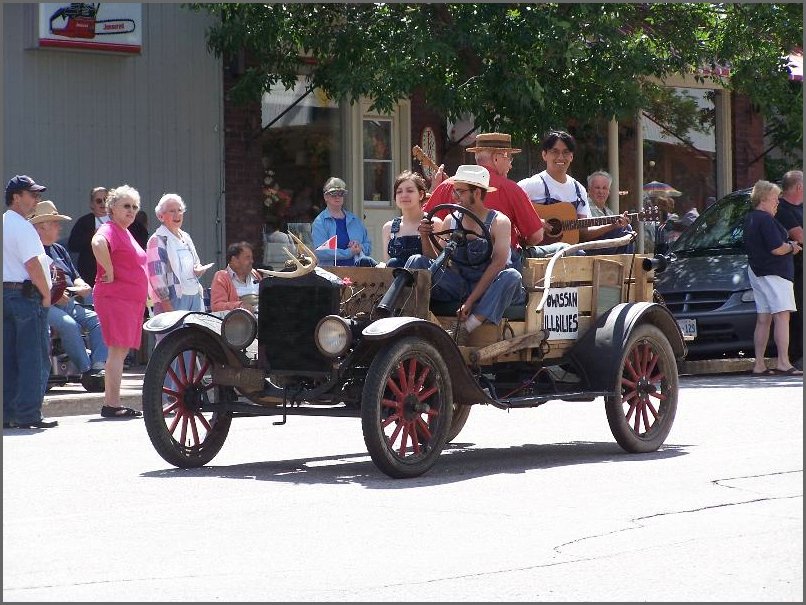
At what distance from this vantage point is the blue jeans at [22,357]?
12.4 metres

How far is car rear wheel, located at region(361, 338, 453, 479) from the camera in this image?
888 centimetres

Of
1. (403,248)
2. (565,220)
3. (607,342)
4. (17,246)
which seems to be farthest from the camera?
(17,246)

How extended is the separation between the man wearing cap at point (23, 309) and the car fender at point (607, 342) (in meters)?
4.37

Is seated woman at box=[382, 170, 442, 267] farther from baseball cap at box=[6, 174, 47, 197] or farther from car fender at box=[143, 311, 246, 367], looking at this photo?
baseball cap at box=[6, 174, 47, 197]

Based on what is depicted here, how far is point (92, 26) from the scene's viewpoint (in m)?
19.0

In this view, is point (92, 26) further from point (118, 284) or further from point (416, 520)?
point (416, 520)

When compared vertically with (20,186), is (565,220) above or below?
below

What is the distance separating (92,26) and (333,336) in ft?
35.8

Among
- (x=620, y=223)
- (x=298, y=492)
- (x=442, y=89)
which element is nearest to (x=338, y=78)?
(x=442, y=89)

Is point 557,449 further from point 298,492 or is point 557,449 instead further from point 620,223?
point 298,492

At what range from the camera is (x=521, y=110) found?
60.7 ft

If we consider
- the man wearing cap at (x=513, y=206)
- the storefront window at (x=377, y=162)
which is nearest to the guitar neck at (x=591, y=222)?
the man wearing cap at (x=513, y=206)

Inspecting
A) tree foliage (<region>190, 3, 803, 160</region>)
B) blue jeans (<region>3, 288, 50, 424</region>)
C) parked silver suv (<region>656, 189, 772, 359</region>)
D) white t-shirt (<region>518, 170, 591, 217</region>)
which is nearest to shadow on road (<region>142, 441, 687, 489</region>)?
white t-shirt (<region>518, 170, 591, 217</region>)

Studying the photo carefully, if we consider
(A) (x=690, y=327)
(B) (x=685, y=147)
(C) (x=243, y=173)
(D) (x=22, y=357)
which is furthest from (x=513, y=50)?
(B) (x=685, y=147)
